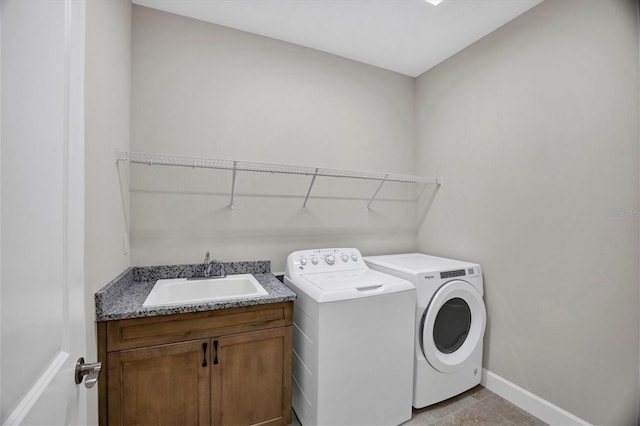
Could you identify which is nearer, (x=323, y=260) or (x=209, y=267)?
(x=209, y=267)

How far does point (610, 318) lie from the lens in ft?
5.27

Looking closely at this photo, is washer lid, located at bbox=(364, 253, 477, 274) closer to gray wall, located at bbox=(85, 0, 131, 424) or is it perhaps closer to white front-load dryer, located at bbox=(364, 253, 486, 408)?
white front-load dryer, located at bbox=(364, 253, 486, 408)

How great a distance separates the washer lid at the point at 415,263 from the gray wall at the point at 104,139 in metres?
1.82

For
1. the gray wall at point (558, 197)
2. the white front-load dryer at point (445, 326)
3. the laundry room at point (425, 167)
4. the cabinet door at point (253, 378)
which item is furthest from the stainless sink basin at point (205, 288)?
the gray wall at point (558, 197)

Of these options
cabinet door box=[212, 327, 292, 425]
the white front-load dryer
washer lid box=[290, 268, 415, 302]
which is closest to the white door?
cabinet door box=[212, 327, 292, 425]

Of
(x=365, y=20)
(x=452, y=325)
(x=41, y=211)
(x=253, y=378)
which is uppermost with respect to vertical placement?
(x=365, y=20)

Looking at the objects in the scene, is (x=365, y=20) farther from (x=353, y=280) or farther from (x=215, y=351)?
(x=215, y=351)

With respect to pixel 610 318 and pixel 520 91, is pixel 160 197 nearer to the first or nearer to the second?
pixel 520 91

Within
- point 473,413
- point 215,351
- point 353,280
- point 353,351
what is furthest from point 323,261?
point 473,413

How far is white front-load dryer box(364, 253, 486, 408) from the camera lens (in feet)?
6.35

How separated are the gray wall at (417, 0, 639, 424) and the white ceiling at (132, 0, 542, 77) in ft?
0.68

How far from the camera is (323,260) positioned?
222 centimetres

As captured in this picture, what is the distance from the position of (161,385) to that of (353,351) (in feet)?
3.46

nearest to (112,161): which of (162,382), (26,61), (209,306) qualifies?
(209,306)
